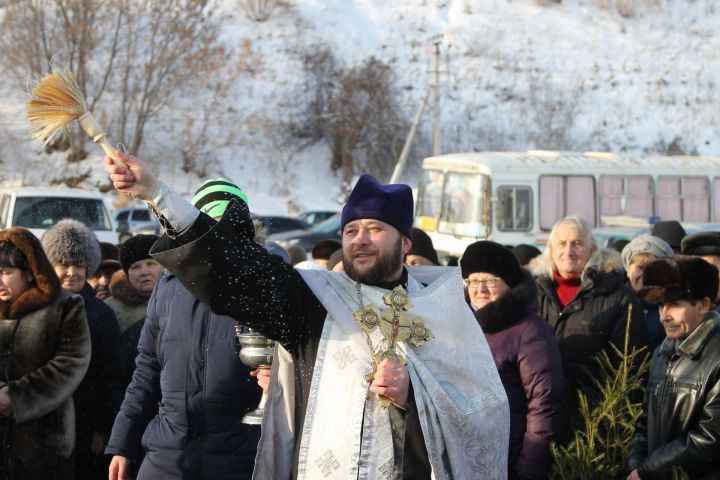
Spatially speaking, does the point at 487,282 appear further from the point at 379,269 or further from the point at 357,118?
the point at 357,118

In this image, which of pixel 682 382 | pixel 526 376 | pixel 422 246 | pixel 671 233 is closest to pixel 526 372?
pixel 526 376

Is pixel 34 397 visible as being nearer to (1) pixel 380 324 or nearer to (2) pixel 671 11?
(1) pixel 380 324

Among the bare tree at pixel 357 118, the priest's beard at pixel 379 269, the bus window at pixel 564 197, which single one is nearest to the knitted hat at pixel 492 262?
the priest's beard at pixel 379 269

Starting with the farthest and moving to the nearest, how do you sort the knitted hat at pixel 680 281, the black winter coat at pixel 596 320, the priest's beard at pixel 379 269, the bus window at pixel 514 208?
the bus window at pixel 514 208, the black winter coat at pixel 596 320, the knitted hat at pixel 680 281, the priest's beard at pixel 379 269

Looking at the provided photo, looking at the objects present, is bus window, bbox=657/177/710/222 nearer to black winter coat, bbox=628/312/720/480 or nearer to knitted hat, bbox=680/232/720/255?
knitted hat, bbox=680/232/720/255

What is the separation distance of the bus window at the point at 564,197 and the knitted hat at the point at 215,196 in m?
18.8

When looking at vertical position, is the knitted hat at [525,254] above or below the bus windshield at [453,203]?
above

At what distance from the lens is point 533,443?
5.25 metres

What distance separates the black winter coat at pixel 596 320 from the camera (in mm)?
6066

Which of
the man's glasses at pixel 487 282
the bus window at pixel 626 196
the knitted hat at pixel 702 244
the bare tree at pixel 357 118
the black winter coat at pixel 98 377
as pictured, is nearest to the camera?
the man's glasses at pixel 487 282

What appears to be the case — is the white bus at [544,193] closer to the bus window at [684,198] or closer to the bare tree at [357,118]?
the bus window at [684,198]

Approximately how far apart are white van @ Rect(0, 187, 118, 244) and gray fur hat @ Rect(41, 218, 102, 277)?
9.46 metres

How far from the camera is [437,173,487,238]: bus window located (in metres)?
22.6

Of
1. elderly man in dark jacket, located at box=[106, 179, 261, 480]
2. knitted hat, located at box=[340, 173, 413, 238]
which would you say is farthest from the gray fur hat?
knitted hat, located at box=[340, 173, 413, 238]
